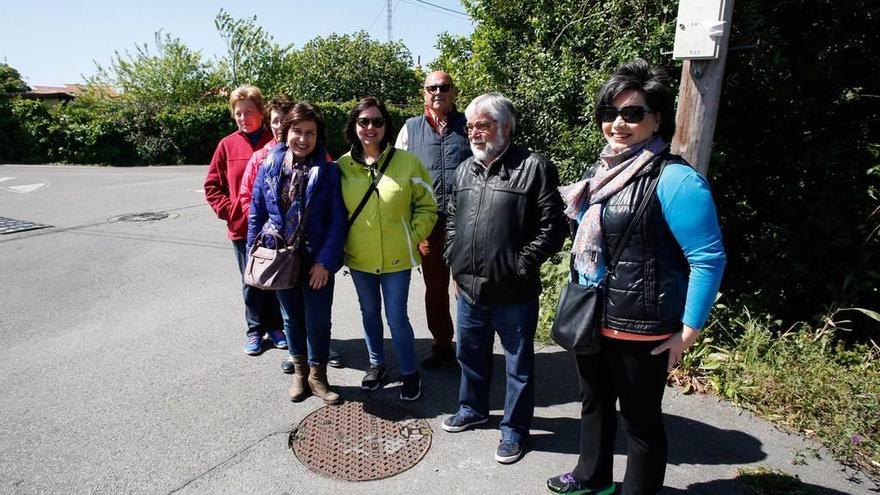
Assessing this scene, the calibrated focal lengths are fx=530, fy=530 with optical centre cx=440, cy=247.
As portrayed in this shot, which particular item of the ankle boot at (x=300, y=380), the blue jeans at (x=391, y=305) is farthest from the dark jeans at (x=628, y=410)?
the ankle boot at (x=300, y=380)

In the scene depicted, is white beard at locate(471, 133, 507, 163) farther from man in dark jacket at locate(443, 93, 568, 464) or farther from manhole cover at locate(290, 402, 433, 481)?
manhole cover at locate(290, 402, 433, 481)

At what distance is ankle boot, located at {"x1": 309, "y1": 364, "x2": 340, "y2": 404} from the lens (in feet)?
11.5

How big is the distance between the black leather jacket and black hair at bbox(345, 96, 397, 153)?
76 cm

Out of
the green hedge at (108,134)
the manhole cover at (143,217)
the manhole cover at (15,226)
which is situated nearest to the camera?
the manhole cover at (15,226)

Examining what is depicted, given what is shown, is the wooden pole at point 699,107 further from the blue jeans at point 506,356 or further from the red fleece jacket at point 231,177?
the red fleece jacket at point 231,177

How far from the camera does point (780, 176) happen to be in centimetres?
403

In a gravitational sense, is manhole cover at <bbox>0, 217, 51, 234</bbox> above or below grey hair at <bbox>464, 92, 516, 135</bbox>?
below

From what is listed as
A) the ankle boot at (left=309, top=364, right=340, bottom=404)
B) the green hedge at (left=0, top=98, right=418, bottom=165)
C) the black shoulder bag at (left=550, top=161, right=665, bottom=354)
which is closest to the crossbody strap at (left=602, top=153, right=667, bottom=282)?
the black shoulder bag at (left=550, top=161, right=665, bottom=354)

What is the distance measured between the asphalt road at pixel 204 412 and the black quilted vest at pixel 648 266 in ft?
3.71

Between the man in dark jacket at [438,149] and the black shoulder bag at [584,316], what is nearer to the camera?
the black shoulder bag at [584,316]

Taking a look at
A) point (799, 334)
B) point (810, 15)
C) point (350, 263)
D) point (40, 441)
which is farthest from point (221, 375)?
point (810, 15)

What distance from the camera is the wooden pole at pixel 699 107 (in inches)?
128

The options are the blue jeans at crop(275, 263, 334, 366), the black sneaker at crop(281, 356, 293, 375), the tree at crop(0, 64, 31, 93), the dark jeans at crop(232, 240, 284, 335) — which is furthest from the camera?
the tree at crop(0, 64, 31, 93)

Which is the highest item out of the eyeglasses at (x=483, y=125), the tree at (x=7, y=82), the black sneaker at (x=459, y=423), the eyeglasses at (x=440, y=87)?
the tree at (x=7, y=82)
